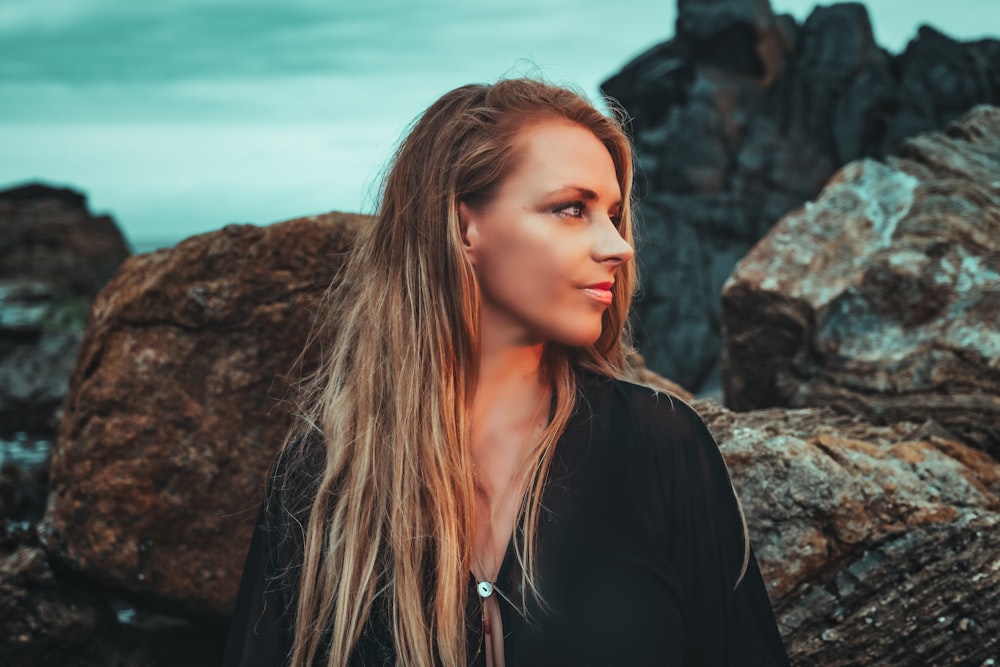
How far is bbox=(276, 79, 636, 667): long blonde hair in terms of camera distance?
95.7 inches

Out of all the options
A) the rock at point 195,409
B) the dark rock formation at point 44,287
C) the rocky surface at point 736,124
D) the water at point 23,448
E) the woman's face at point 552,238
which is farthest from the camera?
the rocky surface at point 736,124

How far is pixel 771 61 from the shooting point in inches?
802

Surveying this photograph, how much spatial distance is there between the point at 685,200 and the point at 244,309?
1623cm

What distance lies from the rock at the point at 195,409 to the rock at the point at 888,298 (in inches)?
72.1

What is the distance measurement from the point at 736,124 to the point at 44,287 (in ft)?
47.1

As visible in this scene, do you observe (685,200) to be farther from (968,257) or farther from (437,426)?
(437,426)

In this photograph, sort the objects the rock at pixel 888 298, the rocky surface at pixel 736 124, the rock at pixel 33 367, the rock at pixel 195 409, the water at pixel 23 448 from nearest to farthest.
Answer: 1. the rock at pixel 888 298
2. the rock at pixel 195 409
3. the water at pixel 23 448
4. the rock at pixel 33 367
5. the rocky surface at pixel 736 124

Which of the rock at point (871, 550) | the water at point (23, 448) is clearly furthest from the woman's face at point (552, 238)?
the water at point (23, 448)

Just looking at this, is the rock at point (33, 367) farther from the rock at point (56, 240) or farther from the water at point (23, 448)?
the rock at point (56, 240)

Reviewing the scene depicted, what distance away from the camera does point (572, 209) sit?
2.47 meters

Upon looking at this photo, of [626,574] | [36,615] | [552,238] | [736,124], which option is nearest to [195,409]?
[36,615]

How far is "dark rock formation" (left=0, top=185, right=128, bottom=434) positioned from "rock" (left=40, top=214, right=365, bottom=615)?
4131mm

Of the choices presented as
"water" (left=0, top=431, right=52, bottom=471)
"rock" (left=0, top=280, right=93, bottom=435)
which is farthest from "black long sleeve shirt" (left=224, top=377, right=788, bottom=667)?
"rock" (left=0, top=280, right=93, bottom=435)

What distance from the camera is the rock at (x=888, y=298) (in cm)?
348
